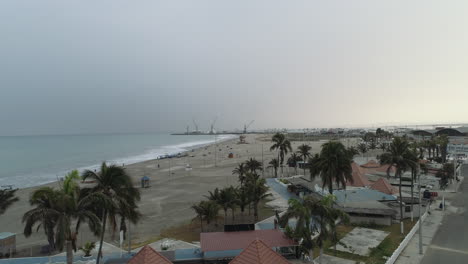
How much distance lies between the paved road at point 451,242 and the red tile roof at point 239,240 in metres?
10.2

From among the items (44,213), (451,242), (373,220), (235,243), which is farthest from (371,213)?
(44,213)

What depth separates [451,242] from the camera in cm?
2178

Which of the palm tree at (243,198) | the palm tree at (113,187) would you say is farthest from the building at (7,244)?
the palm tree at (243,198)

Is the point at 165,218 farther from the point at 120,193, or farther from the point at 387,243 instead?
the point at 387,243

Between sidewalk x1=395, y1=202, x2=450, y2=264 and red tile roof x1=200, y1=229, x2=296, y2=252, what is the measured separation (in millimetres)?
8543

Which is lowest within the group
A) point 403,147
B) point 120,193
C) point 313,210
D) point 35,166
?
point 35,166

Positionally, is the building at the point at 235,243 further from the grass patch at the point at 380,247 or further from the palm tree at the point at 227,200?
the palm tree at the point at 227,200

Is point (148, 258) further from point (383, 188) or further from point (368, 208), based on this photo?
point (383, 188)

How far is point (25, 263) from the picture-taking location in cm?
1883

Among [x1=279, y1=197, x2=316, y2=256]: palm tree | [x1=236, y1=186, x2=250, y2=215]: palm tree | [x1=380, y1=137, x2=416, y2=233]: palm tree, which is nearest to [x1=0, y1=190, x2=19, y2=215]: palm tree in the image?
[x1=236, y1=186, x2=250, y2=215]: palm tree

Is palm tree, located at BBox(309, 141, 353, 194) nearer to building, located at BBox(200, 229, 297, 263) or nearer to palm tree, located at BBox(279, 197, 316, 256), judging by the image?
building, located at BBox(200, 229, 297, 263)

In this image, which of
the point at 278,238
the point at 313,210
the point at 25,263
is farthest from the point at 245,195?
the point at 25,263

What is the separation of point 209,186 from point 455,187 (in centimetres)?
3948

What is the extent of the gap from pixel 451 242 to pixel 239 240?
1770 cm
